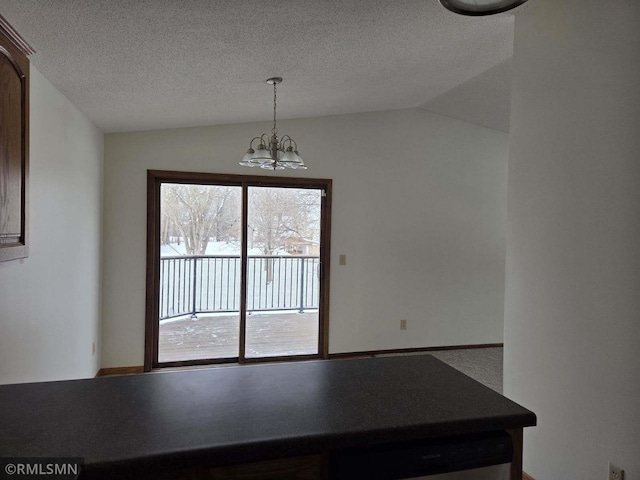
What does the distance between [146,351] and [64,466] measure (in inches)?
137

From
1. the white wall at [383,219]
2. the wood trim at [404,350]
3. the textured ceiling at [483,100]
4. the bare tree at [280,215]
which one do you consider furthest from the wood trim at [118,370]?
the textured ceiling at [483,100]

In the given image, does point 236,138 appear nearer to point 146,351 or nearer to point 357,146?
point 357,146

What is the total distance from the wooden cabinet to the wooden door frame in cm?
224

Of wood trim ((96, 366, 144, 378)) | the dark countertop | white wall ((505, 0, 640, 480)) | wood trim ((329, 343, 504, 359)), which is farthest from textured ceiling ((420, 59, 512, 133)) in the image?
wood trim ((96, 366, 144, 378))

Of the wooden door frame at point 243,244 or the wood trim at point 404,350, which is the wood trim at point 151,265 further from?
the wood trim at point 404,350

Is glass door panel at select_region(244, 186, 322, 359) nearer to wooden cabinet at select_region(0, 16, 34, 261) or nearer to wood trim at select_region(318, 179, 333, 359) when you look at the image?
wood trim at select_region(318, 179, 333, 359)

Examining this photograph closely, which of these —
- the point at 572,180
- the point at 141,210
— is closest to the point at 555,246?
the point at 572,180

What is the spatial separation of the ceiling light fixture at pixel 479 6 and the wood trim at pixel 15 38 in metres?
1.56

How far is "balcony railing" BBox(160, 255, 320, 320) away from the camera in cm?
421

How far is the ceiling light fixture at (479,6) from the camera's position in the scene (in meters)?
1.06

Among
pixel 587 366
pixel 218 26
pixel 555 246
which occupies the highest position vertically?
pixel 218 26

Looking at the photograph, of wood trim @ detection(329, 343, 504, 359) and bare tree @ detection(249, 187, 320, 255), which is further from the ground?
bare tree @ detection(249, 187, 320, 255)

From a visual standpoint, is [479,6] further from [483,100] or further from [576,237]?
[483,100]

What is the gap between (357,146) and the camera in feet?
14.9
